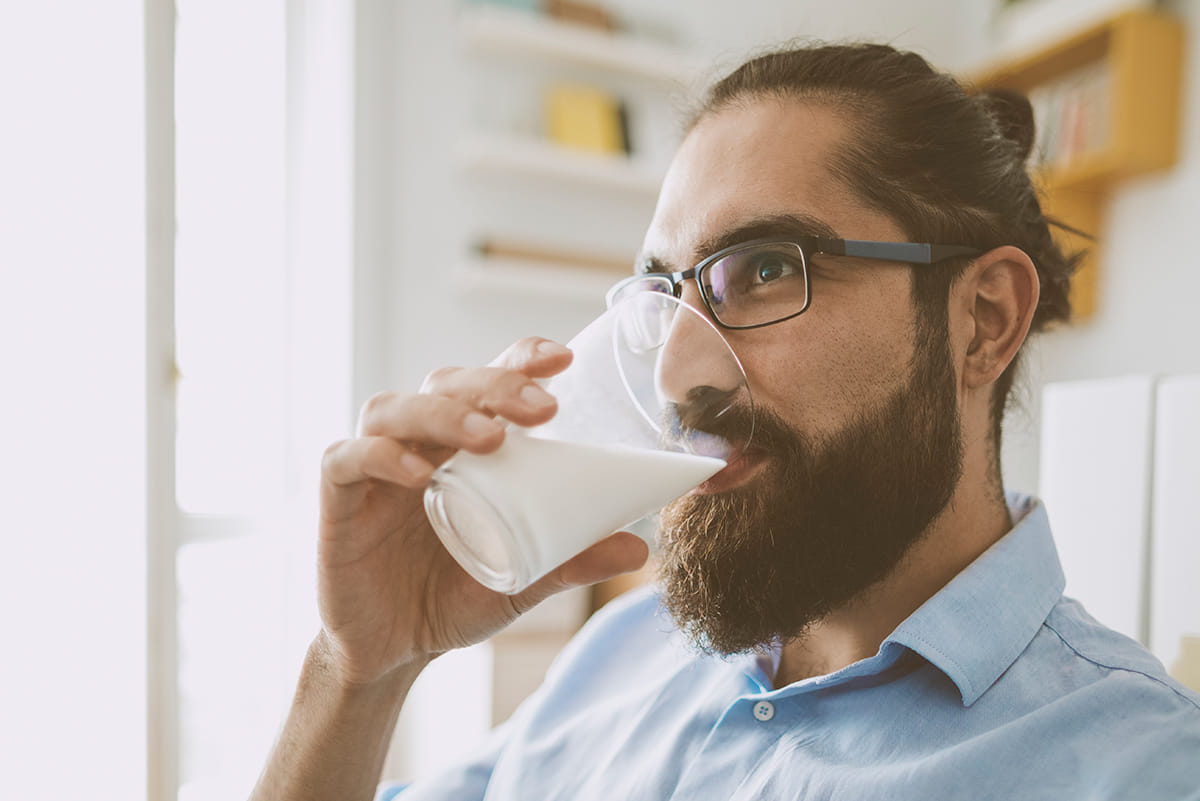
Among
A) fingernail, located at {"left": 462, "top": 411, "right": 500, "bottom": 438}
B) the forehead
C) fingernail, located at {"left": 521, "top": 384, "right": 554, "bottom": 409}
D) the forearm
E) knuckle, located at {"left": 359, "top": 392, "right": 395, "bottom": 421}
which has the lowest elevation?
the forearm

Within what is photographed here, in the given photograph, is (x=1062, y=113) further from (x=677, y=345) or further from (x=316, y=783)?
(x=316, y=783)

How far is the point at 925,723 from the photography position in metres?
0.85

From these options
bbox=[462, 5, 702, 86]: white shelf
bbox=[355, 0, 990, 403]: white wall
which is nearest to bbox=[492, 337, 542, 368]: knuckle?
bbox=[355, 0, 990, 403]: white wall

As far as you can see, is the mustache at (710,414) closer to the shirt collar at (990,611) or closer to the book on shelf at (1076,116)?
the shirt collar at (990,611)

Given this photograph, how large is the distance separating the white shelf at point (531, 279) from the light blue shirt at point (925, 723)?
5.34 ft

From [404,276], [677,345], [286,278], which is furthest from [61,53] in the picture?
[677,345]

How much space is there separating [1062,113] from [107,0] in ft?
8.35

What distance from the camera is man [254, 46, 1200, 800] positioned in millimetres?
801

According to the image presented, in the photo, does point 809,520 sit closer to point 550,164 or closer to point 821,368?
point 821,368

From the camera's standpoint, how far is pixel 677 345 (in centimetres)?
79

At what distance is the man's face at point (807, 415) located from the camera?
3.01 ft

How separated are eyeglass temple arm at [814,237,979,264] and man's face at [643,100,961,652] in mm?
12

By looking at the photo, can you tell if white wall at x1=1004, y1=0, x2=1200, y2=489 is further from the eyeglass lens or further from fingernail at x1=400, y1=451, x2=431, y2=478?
fingernail at x1=400, y1=451, x2=431, y2=478

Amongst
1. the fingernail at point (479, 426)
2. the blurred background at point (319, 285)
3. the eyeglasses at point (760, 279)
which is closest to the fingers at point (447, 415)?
the fingernail at point (479, 426)
